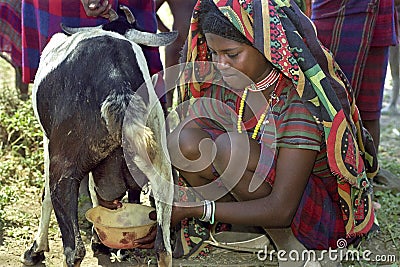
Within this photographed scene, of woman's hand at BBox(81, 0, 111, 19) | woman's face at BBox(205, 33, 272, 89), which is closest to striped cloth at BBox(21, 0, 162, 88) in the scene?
woman's hand at BBox(81, 0, 111, 19)

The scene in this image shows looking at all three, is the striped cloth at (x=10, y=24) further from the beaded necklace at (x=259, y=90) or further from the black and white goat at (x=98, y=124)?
the beaded necklace at (x=259, y=90)

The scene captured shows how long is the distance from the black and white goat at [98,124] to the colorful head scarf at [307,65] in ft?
1.49

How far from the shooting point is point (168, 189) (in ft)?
7.99

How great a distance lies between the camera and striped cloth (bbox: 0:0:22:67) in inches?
155

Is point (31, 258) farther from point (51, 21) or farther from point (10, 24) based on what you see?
point (10, 24)

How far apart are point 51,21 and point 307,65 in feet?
4.20

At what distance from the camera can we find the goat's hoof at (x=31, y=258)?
2812 mm

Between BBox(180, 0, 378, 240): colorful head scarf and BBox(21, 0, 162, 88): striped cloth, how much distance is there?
55cm

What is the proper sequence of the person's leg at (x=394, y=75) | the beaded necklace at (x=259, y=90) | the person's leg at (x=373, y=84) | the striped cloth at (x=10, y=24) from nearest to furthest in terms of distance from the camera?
the beaded necklace at (x=259, y=90), the person's leg at (x=373, y=84), the striped cloth at (x=10, y=24), the person's leg at (x=394, y=75)

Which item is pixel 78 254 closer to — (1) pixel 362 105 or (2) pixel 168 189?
(2) pixel 168 189

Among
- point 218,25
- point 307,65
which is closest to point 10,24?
point 218,25

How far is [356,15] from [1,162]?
2.30 metres

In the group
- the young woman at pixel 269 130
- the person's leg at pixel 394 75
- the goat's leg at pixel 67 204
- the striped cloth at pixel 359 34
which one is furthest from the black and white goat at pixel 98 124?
the person's leg at pixel 394 75

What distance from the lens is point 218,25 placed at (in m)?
2.54
